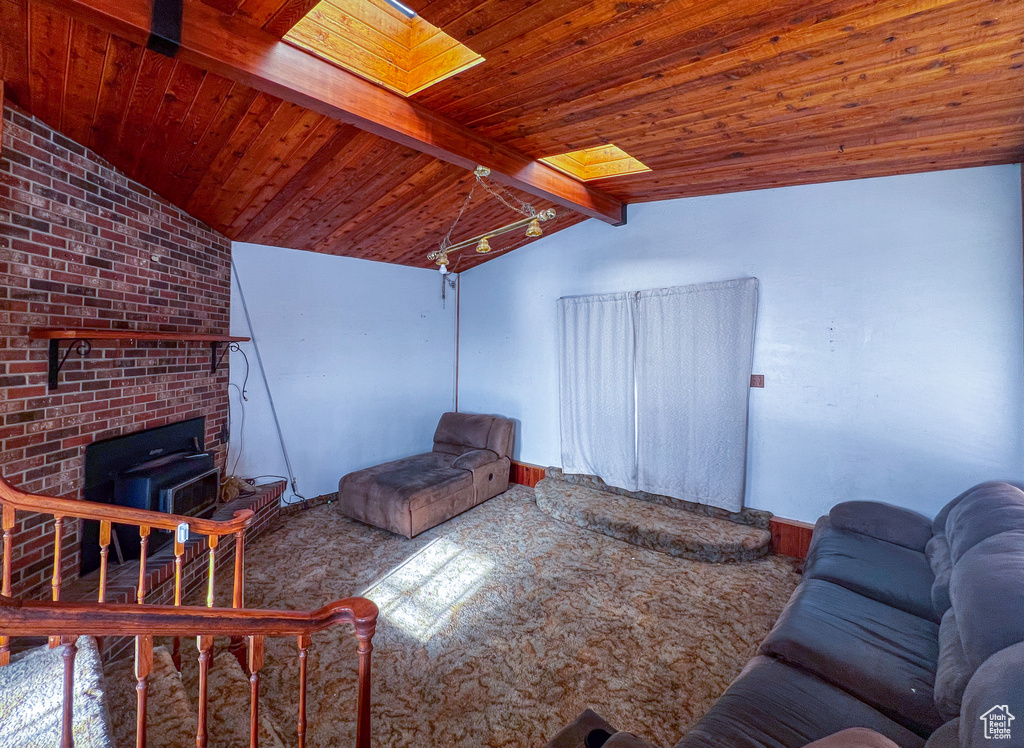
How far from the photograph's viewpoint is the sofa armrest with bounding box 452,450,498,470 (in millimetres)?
4387

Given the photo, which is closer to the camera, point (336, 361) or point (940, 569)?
point (940, 569)

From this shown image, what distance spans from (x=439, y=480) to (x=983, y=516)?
349 cm

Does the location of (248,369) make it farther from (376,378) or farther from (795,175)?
(795,175)

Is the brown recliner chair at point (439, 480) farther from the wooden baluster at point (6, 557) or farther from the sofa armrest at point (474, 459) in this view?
the wooden baluster at point (6, 557)

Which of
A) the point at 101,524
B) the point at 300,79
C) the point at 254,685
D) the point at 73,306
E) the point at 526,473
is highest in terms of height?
the point at 300,79

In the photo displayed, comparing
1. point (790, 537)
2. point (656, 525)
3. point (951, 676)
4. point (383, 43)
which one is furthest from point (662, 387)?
point (383, 43)

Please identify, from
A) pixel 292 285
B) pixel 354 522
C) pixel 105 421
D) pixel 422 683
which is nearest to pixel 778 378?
pixel 422 683

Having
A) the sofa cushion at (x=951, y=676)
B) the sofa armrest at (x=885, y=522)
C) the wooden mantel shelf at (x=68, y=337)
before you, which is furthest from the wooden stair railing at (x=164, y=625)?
the sofa armrest at (x=885, y=522)

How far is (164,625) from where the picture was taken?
0.94 metres

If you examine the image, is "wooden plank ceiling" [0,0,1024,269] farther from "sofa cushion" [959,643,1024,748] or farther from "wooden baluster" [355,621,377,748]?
"wooden baluster" [355,621,377,748]

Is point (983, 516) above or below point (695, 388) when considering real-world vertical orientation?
below

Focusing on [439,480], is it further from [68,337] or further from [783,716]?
[783,716]

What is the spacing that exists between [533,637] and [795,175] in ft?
11.7

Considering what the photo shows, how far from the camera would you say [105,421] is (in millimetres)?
2473
